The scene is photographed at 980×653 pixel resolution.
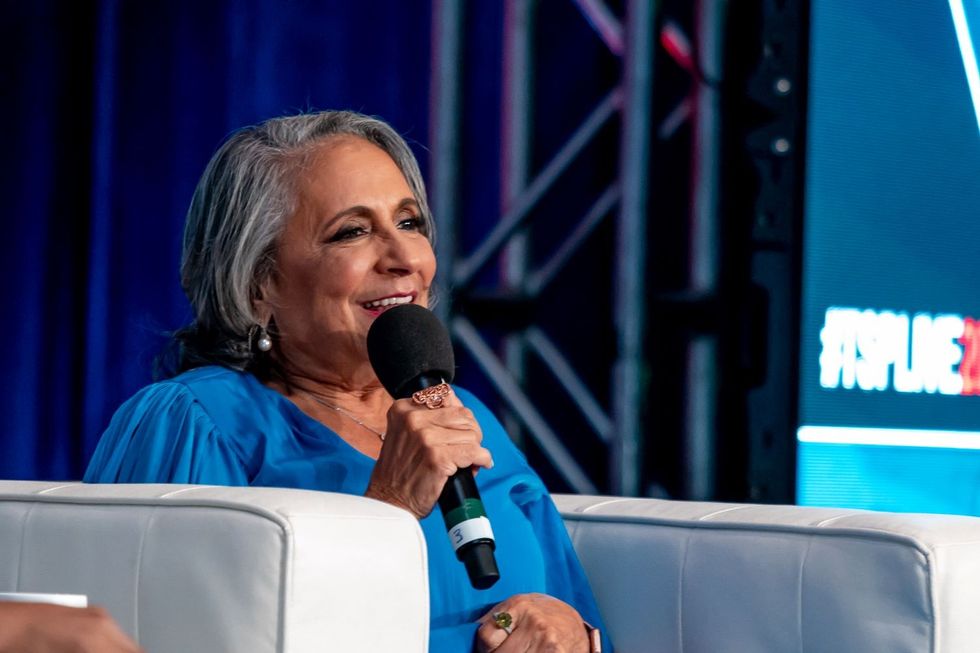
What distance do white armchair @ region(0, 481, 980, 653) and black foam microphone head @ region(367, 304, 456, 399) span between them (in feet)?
0.93

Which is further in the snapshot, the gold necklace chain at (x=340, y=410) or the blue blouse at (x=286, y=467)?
the gold necklace chain at (x=340, y=410)

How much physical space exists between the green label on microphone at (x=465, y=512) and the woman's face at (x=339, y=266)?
1.37ft

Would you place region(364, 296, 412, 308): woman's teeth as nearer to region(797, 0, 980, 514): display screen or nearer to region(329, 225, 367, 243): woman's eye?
region(329, 225, 367, 243): woman's eye

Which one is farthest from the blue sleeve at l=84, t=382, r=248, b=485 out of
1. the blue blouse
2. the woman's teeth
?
the woman's teeth

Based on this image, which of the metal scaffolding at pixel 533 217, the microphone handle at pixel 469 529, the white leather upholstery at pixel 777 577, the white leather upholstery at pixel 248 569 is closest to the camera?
the white leather upholstery at pixel 248 569

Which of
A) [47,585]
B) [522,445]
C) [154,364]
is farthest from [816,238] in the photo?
[47,585]

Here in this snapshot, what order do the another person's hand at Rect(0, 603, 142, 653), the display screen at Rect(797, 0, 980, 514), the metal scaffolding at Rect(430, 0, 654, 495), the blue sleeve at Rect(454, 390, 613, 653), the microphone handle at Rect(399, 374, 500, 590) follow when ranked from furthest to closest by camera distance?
the metal scaffolding at Rect(430, 0, 654, 495)
the display screen at Rect(797, 0, 980, 514)
the blue sleeve at Rect(454, 390, 613, 653)
the microphone handle at Rect(399, 374, 500, 590)
the another person's hand at Rect(0, 603, 142, 653)

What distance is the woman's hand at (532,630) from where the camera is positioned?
57.5 inches

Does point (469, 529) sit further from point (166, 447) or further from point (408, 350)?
point (166, 447)

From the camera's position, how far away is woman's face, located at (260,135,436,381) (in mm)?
1641

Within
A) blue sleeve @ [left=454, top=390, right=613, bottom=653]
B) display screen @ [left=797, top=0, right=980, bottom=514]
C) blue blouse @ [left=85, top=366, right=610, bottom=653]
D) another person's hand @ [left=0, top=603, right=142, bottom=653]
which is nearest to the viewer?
another person's hand @ [left=0, top=603, right=142, bottom=653]

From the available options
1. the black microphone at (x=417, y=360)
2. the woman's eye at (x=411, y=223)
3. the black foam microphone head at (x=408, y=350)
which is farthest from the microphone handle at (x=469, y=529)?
the woman's eye at (x=411, y=223)

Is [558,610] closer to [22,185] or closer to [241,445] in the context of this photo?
[241,445]

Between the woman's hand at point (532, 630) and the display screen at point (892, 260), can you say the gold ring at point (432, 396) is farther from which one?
the display screen at point (892, 260)
